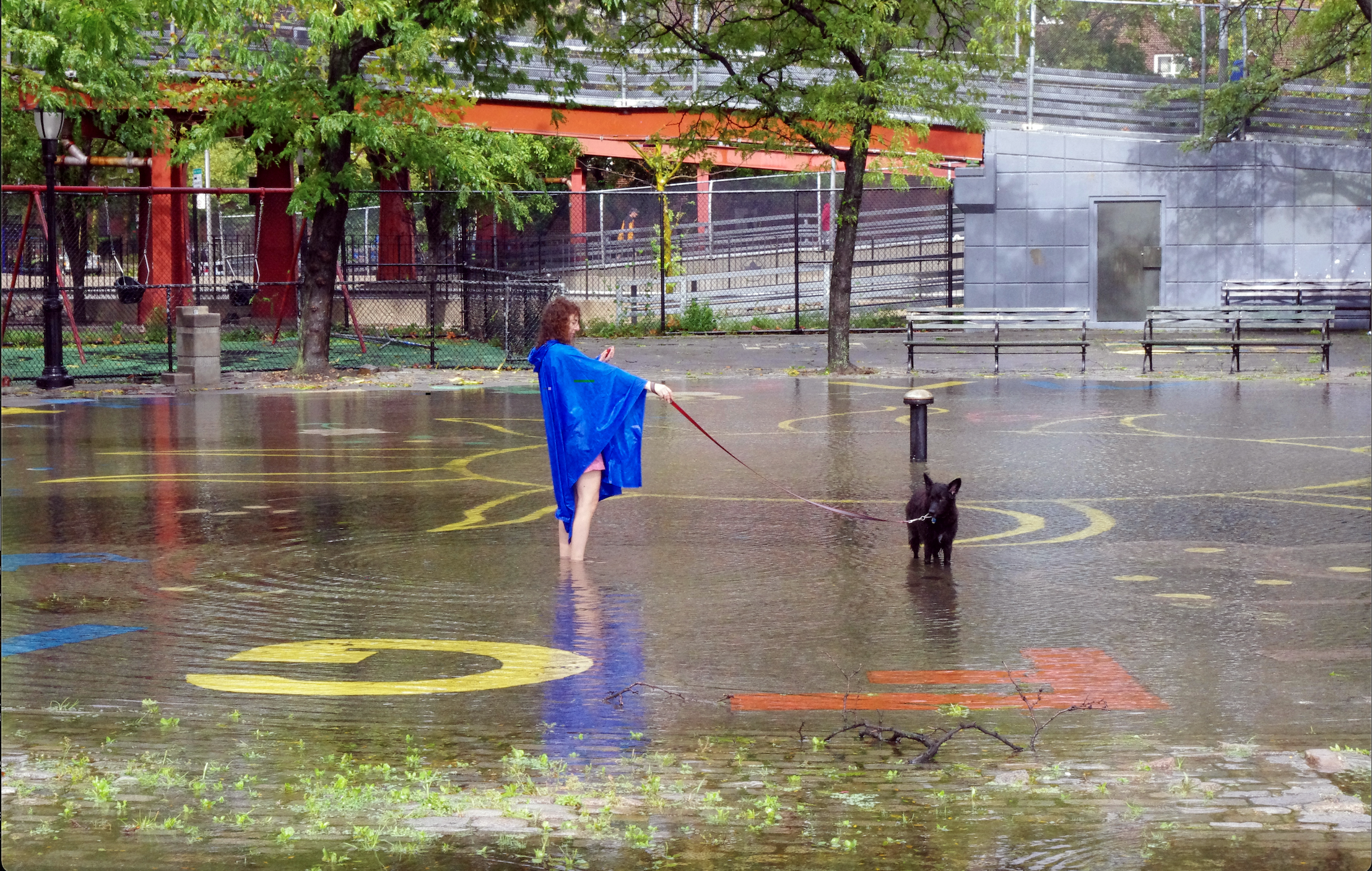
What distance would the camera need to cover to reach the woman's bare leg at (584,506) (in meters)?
8.92

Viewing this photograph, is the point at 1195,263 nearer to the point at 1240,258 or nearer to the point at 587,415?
the point at 1240,258

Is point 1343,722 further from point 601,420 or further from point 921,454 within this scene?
point 921,454

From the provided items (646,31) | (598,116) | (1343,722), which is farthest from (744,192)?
(1343,722)

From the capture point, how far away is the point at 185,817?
459 cm

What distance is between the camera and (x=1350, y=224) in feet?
94.8

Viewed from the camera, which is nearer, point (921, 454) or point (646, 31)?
point (921, 454)

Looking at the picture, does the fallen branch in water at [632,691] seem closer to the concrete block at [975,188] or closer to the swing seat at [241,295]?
the swing seat at [241,295]

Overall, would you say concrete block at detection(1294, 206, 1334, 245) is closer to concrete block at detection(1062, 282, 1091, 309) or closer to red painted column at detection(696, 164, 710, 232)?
concrete block at detection(1062, 282, 1091, 309)

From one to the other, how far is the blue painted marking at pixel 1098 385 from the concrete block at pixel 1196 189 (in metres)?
9.59

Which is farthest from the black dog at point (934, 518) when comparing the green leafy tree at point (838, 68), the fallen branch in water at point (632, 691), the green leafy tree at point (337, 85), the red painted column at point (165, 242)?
the red painted column at point (165, 242)

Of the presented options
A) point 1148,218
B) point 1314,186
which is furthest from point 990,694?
point 1314,186

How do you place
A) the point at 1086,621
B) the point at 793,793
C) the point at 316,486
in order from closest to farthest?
1. the point at 793,793
2. the point at 1086,621
3. the point at 316,486

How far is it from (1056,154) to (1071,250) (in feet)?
6.01

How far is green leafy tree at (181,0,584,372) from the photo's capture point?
1984 cm
